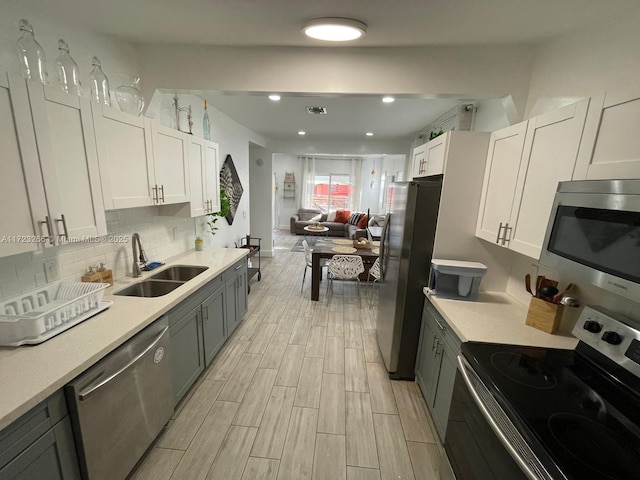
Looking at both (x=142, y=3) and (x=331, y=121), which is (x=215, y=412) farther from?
(x=331, y=121)

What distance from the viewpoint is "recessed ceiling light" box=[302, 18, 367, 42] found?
1.57 meters

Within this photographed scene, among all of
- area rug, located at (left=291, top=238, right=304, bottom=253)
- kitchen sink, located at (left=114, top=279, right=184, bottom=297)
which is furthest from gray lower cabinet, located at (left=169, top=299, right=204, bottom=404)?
area rug, located at (left=291, top=238, right=304, bottom=253)

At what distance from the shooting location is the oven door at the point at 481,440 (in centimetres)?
89

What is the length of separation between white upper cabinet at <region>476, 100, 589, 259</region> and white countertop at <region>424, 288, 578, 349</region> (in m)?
0.45

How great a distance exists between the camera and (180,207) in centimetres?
255

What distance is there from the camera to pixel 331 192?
32.2 feet

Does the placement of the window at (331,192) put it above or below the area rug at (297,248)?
above

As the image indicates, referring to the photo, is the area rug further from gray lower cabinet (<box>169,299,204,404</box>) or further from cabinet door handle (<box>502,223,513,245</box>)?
cabinet door handle (<box>502,223,513,245</box>)

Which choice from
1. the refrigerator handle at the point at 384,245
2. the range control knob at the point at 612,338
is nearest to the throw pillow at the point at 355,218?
the refrigerator handle at the point at 384,245

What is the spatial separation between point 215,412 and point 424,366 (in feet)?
5.34

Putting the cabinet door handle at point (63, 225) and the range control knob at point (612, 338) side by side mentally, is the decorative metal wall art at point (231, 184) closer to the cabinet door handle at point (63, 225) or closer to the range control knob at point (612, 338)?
the cabinet door handle at point (63, 225)

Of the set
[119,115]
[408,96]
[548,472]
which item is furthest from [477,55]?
[119,115]

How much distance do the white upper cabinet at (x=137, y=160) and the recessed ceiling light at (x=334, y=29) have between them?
1289 mm

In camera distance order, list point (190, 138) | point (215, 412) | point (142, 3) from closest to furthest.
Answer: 1. point (142, 3)
2. point (215, 412)
3. point (190, 138)
